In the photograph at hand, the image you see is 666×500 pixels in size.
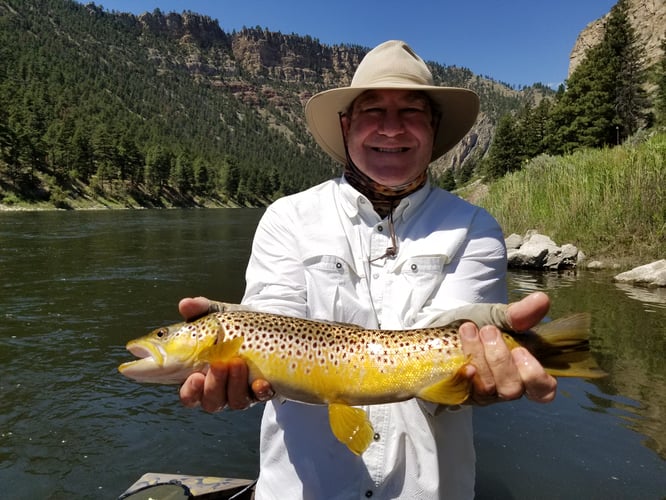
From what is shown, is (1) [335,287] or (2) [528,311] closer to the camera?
(2) [528,311]

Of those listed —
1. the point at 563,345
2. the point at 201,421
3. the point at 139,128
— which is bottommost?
the point at 201,421

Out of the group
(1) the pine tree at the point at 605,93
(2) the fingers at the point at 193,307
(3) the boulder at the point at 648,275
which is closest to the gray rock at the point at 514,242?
(3) the boulder at the point at 648,275

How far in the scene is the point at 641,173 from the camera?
1509cm

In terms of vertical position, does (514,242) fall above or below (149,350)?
above

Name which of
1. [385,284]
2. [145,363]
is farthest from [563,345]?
[145,363]

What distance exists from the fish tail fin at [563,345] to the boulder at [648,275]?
13.7 m

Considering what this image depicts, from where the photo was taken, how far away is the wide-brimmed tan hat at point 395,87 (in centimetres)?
292

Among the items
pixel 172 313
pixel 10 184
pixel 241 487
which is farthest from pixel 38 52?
pixel 241 487

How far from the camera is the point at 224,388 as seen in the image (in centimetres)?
A: 251

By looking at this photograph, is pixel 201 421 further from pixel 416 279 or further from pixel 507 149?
pixel 507 149

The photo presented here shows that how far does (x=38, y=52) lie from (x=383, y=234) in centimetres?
16674

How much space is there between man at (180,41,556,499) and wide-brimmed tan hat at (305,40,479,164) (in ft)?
0.04

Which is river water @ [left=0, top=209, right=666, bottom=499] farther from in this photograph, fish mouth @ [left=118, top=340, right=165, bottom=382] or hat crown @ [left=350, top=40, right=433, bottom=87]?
hat crown @ [left=350, top=40, right=433, bottom=87]

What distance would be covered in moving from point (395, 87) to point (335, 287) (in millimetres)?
1174
